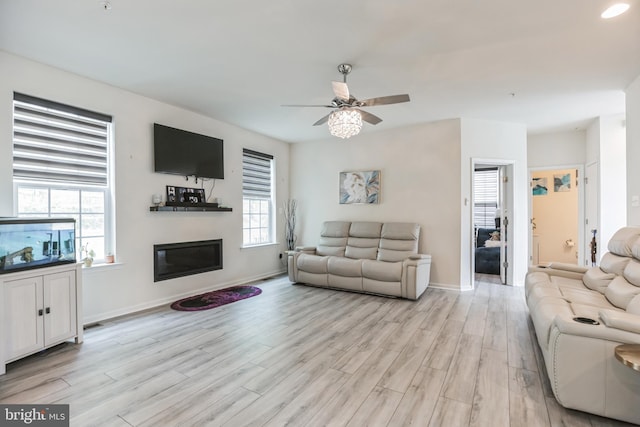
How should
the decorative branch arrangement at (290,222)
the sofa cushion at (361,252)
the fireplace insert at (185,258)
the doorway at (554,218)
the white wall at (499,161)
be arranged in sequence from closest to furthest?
the fireplace insert at (185,258) → the white wall at (499,161) → the sofa cushion at (361,252) → the decorative branch arrangement at (290,222) → the doorway at (554,218)

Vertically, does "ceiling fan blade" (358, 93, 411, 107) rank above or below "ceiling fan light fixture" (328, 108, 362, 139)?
above

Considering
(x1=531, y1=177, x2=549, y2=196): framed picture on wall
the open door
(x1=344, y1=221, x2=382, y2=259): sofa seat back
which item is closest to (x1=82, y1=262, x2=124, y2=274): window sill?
(x1=344, y1=221, x2=382, y2=259): sofa seat back

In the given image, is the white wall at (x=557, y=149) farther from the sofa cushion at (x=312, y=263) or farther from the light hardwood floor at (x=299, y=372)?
the sofa cushion at (x=312, y=263)

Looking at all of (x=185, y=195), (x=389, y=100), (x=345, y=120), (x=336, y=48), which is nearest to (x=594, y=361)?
(x=389, y=100)

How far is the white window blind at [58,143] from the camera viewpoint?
115 inches

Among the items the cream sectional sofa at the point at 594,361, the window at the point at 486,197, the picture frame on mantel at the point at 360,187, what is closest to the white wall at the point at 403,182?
the picture frame on mantel at the point at 360,187

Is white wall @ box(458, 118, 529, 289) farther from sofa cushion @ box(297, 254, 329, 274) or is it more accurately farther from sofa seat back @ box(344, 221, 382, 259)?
sofa cushion @ box(297, 254, 329, 274)

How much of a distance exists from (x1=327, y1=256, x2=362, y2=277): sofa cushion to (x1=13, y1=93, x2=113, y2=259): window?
2.98m

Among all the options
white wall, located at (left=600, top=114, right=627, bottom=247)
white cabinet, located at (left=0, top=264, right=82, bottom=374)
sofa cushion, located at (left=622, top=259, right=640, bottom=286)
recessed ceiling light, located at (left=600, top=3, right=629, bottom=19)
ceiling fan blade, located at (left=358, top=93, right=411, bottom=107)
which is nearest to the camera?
recessed ceiling light, located at (left=600, top=3, right=629, bottom=19)

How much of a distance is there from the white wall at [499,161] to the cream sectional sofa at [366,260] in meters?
0.74

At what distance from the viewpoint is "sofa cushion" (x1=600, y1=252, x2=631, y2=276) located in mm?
2889

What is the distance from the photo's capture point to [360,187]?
18.7 ft

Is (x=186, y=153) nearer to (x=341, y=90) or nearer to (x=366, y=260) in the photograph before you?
(x=341, y=90)

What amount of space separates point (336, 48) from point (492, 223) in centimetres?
640
